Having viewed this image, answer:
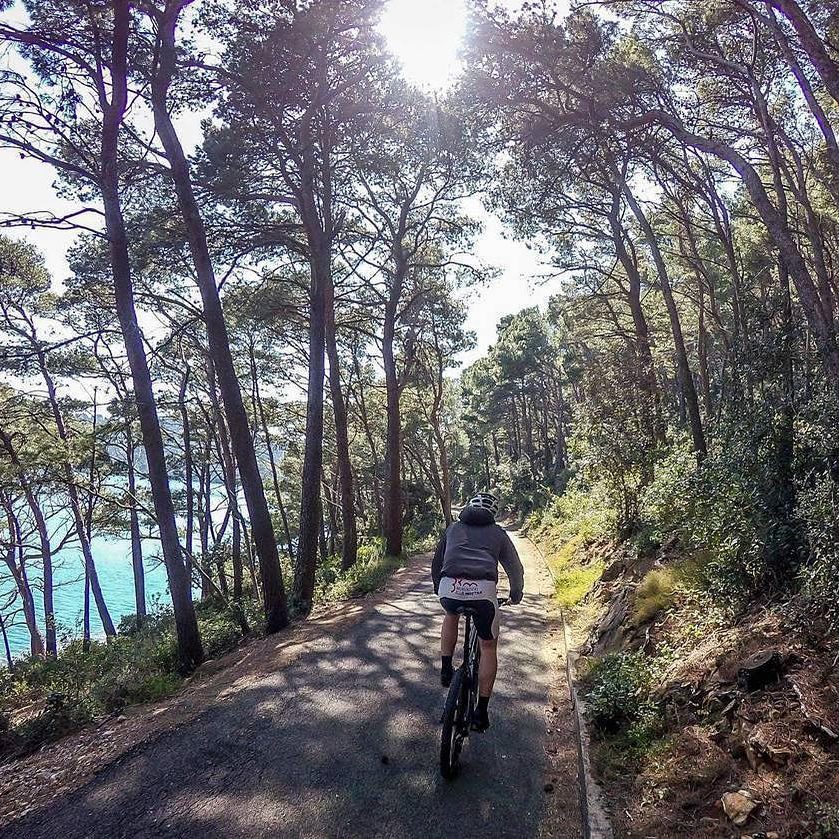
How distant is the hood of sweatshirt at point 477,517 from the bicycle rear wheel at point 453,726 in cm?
103

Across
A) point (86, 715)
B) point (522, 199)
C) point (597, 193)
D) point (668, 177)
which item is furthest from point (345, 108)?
point (86, 715)

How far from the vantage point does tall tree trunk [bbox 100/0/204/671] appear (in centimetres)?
805

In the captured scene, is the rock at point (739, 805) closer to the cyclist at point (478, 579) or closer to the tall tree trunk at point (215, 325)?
the cyclist at point (478, 579)

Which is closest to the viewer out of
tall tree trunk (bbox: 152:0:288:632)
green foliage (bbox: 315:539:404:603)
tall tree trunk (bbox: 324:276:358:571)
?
tall tree trunk (bbox: 152:0:288:632)

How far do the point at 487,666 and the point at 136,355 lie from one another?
6785 mm

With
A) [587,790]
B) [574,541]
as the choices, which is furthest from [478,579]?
[574,541]

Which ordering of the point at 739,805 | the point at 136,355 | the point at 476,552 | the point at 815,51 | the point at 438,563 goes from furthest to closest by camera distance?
the point at 136,355
the point at 815,51
the point at 438,563
the point at 476,552
the point at 739,805

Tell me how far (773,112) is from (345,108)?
8.69m

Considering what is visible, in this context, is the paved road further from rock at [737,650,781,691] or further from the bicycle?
rock at [737,650,781,691]

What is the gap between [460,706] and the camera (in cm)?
398

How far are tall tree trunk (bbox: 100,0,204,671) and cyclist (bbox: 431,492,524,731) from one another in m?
5.42

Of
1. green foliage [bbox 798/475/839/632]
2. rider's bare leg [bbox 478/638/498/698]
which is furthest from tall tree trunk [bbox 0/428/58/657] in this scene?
green foliage [bbox 798/475/839/632]

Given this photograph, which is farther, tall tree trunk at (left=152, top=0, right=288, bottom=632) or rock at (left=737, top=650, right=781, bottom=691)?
tall tree trunk at (left=152, top=0, right=288, bottom=632)

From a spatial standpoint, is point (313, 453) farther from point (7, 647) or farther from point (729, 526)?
point (7, 647)
